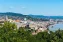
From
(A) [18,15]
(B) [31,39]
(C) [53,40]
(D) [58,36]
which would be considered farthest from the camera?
(A) [18,15]

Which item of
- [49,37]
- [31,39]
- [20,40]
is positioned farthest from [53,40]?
[20,40]

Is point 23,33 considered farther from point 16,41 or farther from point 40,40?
point 16,41

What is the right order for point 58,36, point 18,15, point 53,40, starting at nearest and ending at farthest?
1. point 53,40
2. point 58,36
3. point 18,15

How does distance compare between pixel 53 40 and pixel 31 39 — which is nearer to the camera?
pixel 31 39

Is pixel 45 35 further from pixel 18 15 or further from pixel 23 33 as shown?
pixel 18 15

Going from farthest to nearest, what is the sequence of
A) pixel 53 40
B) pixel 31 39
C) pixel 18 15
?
pixel 18 15, pixel 53 40, pixel 31 39

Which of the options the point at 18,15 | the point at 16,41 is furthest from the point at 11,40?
the point at 18,15

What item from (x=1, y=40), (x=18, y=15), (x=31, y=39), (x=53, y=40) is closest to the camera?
(x=1, y=40)

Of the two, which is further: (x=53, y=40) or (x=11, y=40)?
(x=53, y=40)
